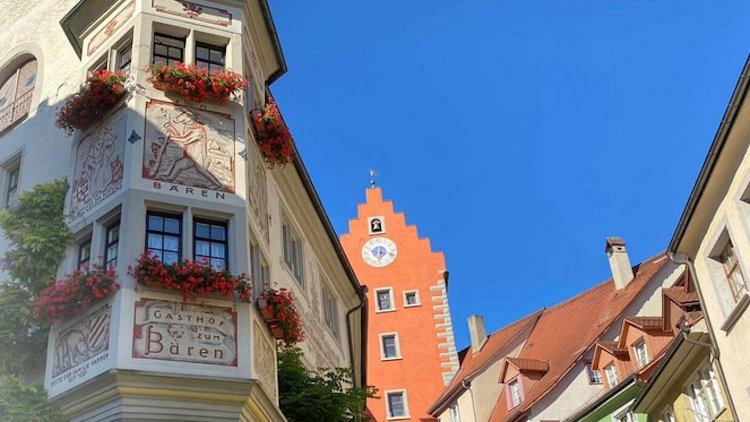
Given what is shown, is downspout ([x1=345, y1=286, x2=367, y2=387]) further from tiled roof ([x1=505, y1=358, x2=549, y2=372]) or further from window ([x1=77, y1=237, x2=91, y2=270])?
window ([x1=77, y1=237, x2=91, y2=270])

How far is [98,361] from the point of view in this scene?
1088 cm

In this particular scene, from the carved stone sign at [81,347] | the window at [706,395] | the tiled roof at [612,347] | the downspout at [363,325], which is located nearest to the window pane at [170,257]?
the carved stone sign at [81,347]

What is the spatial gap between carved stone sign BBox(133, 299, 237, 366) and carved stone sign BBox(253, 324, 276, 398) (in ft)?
1.55

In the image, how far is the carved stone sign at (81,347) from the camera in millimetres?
11000

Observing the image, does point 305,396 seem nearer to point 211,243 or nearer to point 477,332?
point 211,243

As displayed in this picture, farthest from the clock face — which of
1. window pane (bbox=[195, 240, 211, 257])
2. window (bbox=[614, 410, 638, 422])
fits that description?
window pane (bbox=[195, 240, 211, 257])

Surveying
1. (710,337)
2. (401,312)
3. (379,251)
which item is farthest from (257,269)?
(379,251)

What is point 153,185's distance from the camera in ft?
40.7

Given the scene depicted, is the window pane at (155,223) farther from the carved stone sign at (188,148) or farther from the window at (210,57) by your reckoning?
the window at (210,57)

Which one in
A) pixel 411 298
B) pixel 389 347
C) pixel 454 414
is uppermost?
pixel 411 298

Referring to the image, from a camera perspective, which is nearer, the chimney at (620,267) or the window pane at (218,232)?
the window pane at (218,232)

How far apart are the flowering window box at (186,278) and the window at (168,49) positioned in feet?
13.5

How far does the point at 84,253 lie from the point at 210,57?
4.14m

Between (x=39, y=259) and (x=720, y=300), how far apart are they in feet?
37.9
